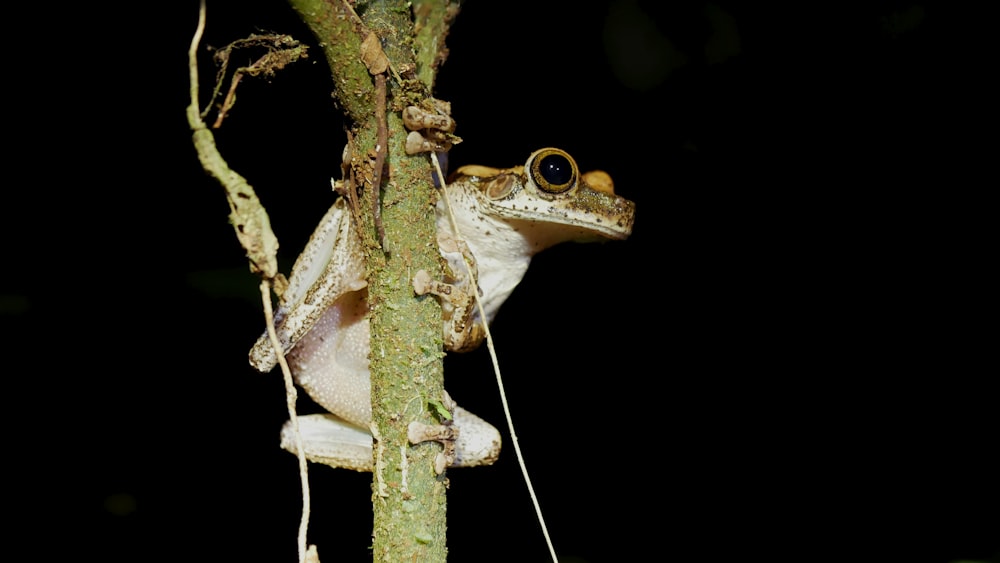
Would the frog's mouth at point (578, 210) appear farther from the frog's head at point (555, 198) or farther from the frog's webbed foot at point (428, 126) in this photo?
the frog's webbed foot at point (428, 126)

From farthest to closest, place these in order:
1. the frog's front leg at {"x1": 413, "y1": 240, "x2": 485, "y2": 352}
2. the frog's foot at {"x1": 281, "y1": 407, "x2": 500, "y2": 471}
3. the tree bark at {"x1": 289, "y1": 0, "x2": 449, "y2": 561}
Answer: the frog's foot at {"x1": 281, "y1": 407, "x2": 500, "y2": 471}
the frog's front leg at {"x1": 413, "y1": 240, "x2": 485, "y2": 352}
the tree bark at {"x1": 289, "y1": 0, "x2": 449, "y2": 561}

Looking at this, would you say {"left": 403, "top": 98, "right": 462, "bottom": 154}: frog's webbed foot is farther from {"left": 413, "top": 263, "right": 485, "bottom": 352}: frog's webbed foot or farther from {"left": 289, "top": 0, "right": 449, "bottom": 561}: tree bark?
{"left": 413, "top": 263, "right": 485, "bottom": 352}: frog's webbed foot

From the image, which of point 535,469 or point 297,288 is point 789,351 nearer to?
point 535,469

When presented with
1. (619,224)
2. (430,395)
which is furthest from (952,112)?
(430,395)

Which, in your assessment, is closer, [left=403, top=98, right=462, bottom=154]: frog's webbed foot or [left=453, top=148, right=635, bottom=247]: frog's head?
[left=403, top=98, right=462, bottom=154]: frog's webbed foot

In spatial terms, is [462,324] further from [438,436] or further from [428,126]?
[428,126]

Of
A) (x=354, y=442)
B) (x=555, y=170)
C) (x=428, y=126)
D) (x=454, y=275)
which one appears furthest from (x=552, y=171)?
(x=354, y=442)

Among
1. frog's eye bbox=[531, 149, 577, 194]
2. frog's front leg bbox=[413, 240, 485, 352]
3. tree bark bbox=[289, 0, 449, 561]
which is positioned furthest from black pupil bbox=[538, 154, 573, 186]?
tree bark bbox=[289, 0, 449, 561]

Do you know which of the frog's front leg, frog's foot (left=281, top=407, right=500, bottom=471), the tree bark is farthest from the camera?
frog's foot (left=281, top=407, right=500, bottom=471)
